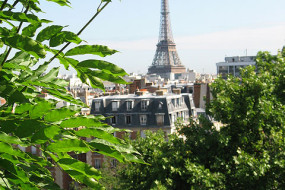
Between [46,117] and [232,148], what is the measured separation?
1618cm

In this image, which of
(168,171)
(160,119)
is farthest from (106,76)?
(160,119)

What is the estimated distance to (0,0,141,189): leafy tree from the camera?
2.23 metres

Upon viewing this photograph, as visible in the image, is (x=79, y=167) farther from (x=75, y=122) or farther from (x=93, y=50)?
(x=93, y=50)

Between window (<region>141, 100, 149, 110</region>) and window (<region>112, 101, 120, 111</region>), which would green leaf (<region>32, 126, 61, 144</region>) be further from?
window (<region>112, 101, 120, 111</region>)

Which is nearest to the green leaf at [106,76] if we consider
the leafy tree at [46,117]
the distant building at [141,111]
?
the leafy tree at [46,117]

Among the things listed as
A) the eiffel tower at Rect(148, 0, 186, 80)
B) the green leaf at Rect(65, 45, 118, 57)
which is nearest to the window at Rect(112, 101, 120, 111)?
the green leaf at Rect(65, 45, 118, 57)

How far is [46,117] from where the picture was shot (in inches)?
88.8

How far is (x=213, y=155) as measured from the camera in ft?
59.1

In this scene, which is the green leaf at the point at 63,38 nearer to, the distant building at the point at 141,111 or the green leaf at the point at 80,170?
the green leaf at the point at 80,170

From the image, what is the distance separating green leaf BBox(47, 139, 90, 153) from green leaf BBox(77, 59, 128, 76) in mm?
461

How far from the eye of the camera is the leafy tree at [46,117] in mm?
2227

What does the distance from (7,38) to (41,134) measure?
0.52 metres

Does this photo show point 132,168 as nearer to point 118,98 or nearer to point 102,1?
point 102,1

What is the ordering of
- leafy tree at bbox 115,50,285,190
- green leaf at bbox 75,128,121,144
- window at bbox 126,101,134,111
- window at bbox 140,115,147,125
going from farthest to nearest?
window at bbox 126,101,134,111, window at bbox 140,115,147,125, leafy tree at bbox 115,50,285,190, green leaf at bbox 75,128,121,144
